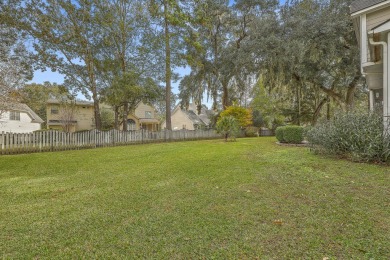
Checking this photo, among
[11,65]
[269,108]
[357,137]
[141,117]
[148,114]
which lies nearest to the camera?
[357,137]

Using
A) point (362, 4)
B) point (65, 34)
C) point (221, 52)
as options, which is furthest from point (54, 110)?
point (362, 4)

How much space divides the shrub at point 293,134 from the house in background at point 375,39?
11.4 feet

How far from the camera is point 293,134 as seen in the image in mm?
9812

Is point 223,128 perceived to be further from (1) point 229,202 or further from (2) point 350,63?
(1) point 229,202

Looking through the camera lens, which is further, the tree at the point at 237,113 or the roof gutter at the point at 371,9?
the tree at the point at 237,113

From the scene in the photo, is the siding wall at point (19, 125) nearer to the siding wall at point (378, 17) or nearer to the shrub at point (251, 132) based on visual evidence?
the shrub at point (251, 132)

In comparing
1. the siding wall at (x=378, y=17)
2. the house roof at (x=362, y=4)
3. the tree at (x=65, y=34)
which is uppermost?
the tree at (x=65, y=34)

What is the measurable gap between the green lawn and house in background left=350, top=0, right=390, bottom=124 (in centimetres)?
243

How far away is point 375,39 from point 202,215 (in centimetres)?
720

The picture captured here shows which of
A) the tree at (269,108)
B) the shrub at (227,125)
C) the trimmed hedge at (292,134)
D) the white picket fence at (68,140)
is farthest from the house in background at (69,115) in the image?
the trimmed hedge at (292,134)

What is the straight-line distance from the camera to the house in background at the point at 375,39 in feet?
16.9

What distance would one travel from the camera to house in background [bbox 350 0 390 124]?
5145mm

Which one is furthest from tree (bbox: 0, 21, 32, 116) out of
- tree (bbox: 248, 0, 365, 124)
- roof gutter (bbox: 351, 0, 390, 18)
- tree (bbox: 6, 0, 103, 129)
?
roof gutter (bbox: 351, 0, 390, 18)

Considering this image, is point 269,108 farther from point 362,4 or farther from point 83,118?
point 83,118
